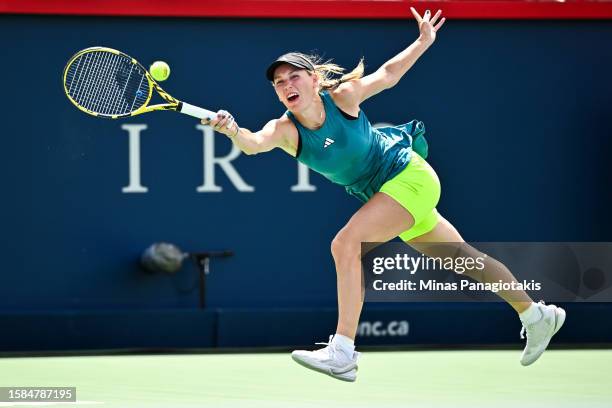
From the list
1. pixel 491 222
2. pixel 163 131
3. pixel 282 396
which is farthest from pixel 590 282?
pixel 282 396

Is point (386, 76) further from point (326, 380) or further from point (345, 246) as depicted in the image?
point (326, 380)

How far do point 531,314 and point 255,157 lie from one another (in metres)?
2.75

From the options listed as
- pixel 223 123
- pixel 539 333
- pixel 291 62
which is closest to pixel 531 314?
pixel 539 333

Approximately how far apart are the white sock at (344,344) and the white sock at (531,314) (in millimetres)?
989

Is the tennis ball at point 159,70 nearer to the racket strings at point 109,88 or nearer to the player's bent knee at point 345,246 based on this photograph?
the racket strings at point 109,88

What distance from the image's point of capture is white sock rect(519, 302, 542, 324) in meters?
5.97

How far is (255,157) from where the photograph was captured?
8.24 m

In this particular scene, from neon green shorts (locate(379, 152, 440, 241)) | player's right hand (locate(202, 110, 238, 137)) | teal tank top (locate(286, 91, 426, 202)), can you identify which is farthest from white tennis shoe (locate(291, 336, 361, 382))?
player's right hand (locate(202, 110, 238, 137))

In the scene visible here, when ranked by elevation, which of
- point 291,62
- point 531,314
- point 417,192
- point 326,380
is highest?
point 291,62

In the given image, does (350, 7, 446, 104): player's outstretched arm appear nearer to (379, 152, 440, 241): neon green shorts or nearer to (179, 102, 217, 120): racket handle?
(379, 152, 440, 241): neon green shorts

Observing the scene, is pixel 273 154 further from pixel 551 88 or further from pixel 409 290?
pixel 551 88

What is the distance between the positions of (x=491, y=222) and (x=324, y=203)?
A: 1088 millimetres

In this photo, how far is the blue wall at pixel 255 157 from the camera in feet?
26.2

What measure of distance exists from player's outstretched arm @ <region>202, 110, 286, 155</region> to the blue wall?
8.53 feet
